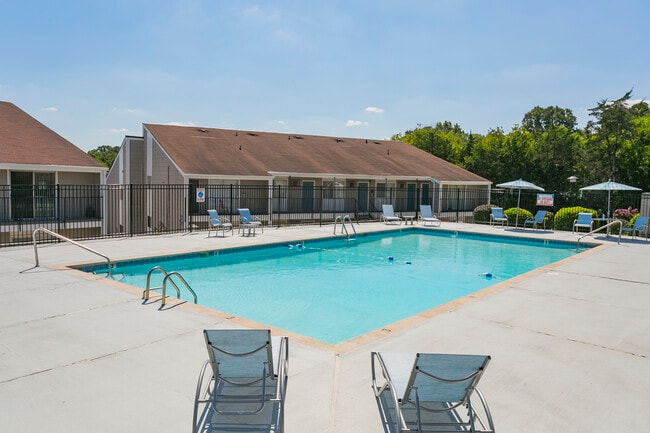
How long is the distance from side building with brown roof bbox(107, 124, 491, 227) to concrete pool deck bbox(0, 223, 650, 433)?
12.4 m

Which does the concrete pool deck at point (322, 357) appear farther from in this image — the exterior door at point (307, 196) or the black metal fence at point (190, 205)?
the exterior door at point (307, 196)

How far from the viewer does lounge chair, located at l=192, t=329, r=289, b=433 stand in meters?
3.53

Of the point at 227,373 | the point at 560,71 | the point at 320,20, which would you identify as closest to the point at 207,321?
the point at 227,373

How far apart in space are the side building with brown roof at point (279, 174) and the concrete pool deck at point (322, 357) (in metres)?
12.4

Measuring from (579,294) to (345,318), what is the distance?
4.23 meters

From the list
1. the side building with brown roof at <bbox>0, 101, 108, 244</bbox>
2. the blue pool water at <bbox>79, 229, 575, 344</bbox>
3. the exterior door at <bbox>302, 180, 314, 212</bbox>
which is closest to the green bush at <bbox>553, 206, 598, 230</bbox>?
the blue pool water at <bbox>79, 229, 575, 344</bbox>

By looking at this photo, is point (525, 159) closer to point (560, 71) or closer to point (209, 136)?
point (560, 71)

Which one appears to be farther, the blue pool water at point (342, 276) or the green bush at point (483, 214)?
the green bush at point (483, 214)

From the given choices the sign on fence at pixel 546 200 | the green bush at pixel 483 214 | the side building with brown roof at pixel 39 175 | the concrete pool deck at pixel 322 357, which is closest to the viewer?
the concrete pool deck at pixel 322 357

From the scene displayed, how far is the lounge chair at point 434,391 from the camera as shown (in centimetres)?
322

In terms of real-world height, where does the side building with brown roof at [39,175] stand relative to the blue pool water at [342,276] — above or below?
above

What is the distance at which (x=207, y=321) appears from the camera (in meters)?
6.34

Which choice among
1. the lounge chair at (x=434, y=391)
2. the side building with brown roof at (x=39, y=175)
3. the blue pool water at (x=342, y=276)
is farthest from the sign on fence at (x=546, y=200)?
the side building with brown roof at (x=39, y=175)

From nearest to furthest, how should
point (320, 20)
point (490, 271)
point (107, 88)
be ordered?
1. point (490, 271)
2. point (320, 20)
3. point (107, 88)
